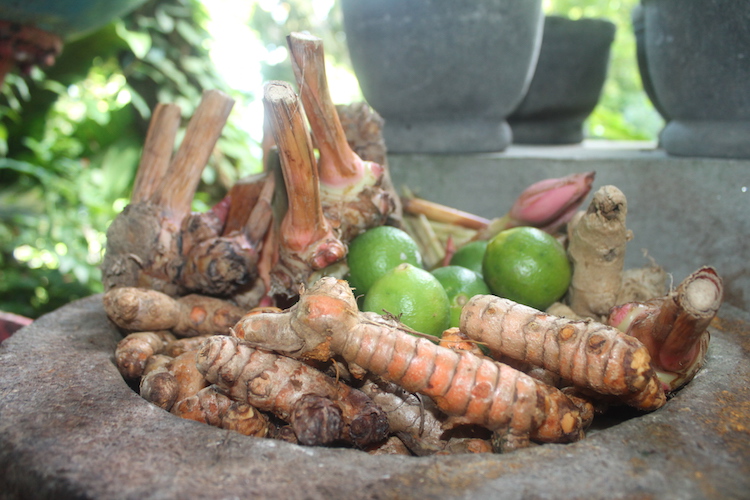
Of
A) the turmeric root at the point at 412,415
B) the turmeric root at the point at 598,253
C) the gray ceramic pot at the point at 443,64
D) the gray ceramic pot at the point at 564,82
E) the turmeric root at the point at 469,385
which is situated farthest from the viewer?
the gray ceramic pot at the point at 564,82

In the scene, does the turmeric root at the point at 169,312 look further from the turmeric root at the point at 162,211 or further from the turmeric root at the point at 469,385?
the turmeric root at the point at 469,385

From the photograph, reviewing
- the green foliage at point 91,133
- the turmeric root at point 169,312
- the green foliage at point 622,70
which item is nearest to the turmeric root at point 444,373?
the turmeric root at point 169,312

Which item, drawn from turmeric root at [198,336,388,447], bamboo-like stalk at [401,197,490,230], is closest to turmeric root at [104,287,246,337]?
turmeric root at [198,336,388,447]

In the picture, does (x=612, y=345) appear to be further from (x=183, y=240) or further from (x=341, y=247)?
(x=183, y=240)

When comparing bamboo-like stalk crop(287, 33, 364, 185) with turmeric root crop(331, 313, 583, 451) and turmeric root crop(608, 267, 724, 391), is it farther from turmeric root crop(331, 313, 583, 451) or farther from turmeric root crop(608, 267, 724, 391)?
turmeric root crop(608, 267, 724, 391)

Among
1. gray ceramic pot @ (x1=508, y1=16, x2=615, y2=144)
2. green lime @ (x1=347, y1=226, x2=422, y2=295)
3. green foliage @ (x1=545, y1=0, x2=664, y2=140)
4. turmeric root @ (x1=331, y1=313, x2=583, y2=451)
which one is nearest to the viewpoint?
turmeric root @ (x1=331, y1=313, x2=583, y2=451)

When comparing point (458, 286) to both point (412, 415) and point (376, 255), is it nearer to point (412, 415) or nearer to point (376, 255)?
point (376, 255)
